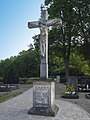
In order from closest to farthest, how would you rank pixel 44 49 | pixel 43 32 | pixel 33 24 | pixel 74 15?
pixel 44 49 → pixel 43 32 → pixel 33 24 → pixel 74 15

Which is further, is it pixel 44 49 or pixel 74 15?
pixel 74 15

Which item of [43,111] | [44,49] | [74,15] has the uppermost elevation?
[74,15]

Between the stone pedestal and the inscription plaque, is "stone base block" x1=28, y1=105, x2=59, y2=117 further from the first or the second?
the inscription plaque

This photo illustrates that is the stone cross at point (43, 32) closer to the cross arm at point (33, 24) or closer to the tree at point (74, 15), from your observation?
the cross arm at point (33, 24)

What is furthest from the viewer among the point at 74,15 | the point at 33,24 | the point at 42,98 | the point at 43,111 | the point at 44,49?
the point at 74,15

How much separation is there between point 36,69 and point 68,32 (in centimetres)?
2791

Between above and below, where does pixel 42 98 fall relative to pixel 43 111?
above

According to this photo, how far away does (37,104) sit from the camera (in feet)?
39.4

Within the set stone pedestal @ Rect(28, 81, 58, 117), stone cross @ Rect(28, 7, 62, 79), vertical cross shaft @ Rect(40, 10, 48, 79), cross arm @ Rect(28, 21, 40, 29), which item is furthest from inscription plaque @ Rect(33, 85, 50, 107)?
cross arm @ Rect(28, 21, 40, 29)

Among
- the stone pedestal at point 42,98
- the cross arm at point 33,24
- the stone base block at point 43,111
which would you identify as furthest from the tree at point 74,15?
the stone base block at point 43,111

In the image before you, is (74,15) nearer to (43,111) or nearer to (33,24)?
(33,24)

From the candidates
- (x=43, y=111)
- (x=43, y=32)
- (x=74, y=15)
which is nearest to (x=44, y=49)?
(x=43, y=32)

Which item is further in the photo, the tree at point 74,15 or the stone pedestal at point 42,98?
the tree at point 74,15

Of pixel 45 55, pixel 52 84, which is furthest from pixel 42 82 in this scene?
pixel 45 55
